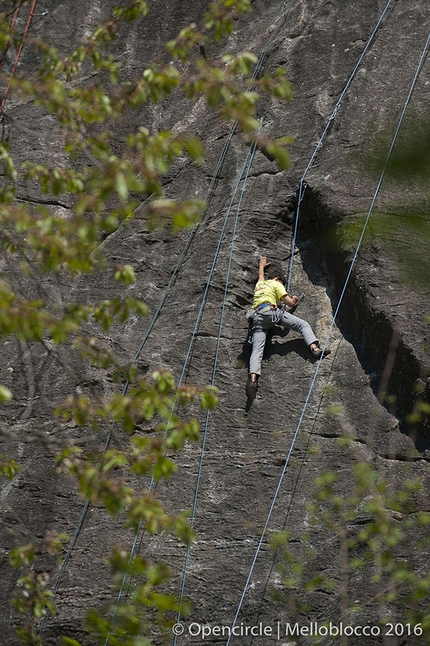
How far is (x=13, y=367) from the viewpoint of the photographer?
9.28 metres

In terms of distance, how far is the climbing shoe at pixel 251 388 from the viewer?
8641 mm

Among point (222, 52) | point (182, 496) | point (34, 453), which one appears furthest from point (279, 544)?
point (222, 52)

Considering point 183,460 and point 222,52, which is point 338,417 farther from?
point 222,52

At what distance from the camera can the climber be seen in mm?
8703

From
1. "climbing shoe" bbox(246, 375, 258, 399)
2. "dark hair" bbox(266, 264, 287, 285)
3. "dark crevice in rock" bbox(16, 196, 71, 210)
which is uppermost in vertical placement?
"dark hair" bbox(266, 264, 287, 285)

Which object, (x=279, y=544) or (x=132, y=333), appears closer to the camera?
(x=279, y=544)

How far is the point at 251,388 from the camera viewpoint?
340 inches

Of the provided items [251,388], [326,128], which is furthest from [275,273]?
[326,128]

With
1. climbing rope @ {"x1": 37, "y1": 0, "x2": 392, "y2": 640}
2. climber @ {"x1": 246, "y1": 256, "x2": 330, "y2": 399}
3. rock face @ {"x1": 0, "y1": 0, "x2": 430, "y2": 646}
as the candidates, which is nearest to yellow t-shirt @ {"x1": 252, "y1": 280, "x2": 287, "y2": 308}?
climber @ {"x1": 246, "y1": 256, "x2": 330, "y2": 399}

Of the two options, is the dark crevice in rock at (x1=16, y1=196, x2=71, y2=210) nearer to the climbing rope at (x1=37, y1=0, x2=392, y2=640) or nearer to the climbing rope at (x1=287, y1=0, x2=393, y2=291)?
the climbing rope at (x1=37, y1=0, x2=392, y2=640)

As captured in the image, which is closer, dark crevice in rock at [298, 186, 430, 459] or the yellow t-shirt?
dark crevice in rock at [298, 186, 430, 459]

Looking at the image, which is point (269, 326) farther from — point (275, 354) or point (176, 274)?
point (176, 274)

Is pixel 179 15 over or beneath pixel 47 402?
over

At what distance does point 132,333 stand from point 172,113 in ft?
14.0
